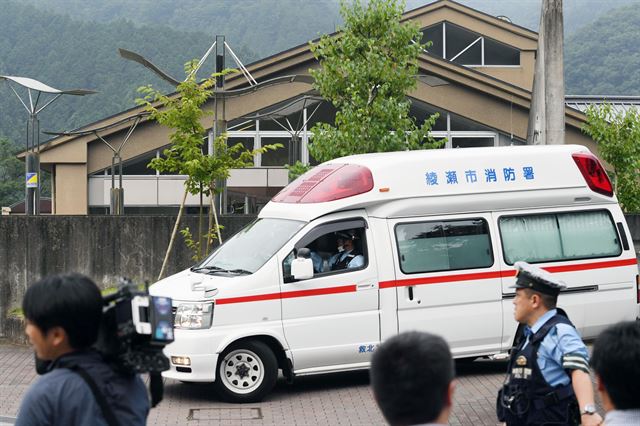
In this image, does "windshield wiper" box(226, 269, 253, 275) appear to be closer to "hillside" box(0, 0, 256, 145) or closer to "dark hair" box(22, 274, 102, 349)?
"dark hair" box(22, 274, 102, 349)

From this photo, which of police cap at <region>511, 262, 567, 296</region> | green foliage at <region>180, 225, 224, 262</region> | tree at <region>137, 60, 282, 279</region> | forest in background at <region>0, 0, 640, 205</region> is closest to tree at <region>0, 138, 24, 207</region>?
forest in background at <region>0, 0, 640, 205</region>

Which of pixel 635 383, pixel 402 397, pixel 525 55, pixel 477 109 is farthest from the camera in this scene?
pixel 525 55

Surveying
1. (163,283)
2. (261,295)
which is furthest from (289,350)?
(163,283)

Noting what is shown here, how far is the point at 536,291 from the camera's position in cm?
581

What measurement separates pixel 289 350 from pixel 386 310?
1161 millimetres

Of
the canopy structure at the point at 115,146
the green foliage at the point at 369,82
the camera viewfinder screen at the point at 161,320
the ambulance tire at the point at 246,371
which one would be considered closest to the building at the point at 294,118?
the canopy structure at the point at 115,146

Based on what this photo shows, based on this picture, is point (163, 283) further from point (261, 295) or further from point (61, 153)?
point (61, 153)

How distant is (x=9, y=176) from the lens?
84938mm

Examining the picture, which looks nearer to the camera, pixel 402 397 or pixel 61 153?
pixel 402 397

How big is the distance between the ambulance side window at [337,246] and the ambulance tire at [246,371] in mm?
1031

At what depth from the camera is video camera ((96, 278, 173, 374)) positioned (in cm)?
372

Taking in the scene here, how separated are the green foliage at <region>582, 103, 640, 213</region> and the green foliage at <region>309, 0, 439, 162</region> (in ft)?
11.9

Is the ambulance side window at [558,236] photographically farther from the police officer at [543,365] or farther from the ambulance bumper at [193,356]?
the police officer at [543,365]

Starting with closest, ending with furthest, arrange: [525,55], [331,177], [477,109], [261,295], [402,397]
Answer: [402,397], [261,295], [331,177], [477,109], [525,55]
